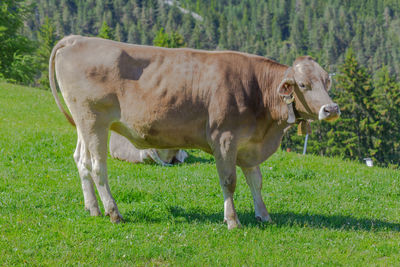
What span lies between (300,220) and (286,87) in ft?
7.92

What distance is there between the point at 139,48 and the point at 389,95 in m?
77.8

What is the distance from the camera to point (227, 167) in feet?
24.0

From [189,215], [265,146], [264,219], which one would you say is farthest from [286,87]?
[189,215]

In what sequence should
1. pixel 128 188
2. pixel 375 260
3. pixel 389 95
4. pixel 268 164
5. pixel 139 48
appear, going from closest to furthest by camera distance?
pixel 375 260 < pixel 139 48 < pixel 128 188 < pixel 268 164 < pixel 389 95

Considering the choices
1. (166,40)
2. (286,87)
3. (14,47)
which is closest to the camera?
(286,87)

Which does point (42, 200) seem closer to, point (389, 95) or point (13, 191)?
point (13, 191)

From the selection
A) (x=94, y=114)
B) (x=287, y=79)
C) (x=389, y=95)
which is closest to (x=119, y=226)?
(x=94, y=114)

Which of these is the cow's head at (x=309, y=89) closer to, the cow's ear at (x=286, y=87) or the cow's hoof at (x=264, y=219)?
the cow's ear at (x=286, y=87)

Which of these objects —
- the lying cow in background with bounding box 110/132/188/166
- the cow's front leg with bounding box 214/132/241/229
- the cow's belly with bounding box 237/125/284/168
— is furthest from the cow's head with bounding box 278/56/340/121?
the lying cow in background with bounding box 110/132/188/166

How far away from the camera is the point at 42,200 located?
8664 millimetres

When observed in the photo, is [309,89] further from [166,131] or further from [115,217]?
[115,217]

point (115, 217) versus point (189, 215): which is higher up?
point (115, 217)

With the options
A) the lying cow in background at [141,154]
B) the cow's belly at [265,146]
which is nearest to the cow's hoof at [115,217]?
the cow's belly at [265,146]

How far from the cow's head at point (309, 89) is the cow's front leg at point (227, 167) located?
3.74 feet
